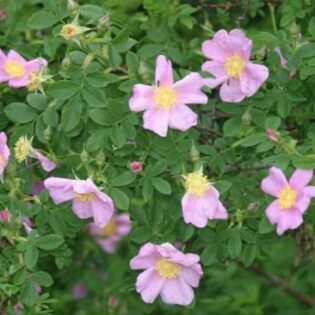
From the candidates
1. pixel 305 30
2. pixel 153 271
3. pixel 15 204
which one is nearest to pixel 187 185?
pixel 153 271

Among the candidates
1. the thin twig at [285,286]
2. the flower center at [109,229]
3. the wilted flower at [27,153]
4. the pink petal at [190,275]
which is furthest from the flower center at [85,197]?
the flower center at [109,229]

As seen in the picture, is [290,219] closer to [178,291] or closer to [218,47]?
[178,291]

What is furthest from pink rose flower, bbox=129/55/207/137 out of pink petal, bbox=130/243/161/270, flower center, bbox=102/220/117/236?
flower center, bbox=102/220/117/236

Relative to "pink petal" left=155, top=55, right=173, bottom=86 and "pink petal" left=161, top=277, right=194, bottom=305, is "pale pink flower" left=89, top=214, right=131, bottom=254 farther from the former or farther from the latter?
"pink petal" left=155, top=55, right=173, bottom=86

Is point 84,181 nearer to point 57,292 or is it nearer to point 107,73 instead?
point 107,73

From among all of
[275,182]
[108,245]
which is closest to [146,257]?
[275,182]
